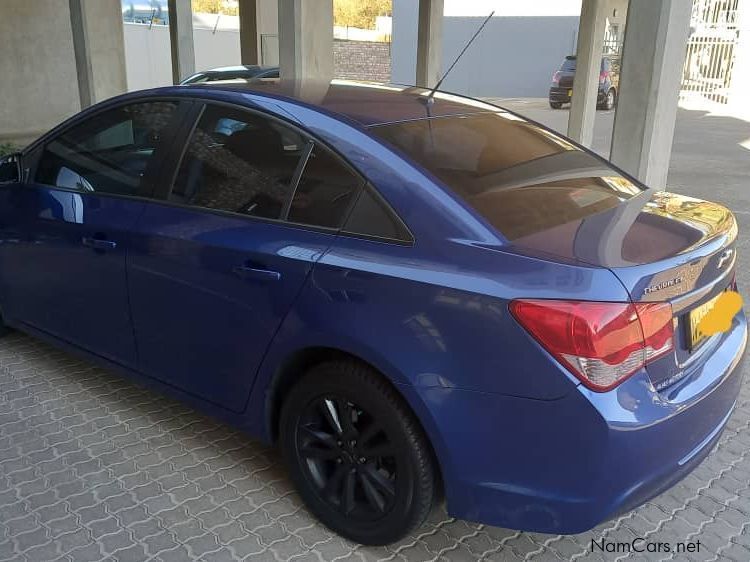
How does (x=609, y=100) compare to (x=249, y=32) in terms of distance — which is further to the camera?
(x=609, y=100)

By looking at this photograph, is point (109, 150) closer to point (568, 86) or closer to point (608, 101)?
point (568, 86)

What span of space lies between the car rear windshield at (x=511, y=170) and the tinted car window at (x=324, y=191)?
21cm

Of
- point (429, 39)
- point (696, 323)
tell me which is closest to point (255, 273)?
point (696, 323)

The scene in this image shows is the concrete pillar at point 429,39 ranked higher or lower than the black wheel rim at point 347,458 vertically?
higher

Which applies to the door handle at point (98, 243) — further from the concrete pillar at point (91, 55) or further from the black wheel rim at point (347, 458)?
the concrete pillar at point (91, 55)

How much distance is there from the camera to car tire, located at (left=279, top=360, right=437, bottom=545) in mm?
2320

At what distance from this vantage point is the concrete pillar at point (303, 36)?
6.43 metres

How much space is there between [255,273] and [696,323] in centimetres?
155

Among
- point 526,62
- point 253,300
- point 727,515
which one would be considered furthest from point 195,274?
point 526,62

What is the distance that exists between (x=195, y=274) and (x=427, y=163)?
41.5 inches

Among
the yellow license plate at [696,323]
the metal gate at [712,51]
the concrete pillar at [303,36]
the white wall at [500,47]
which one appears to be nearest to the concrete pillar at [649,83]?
the concrete pillar at [303,36]

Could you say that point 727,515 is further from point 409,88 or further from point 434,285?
point 409,88

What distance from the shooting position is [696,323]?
2.27 meters

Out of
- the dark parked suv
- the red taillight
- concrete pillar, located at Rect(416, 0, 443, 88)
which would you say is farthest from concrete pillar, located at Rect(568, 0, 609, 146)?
the red taillight
